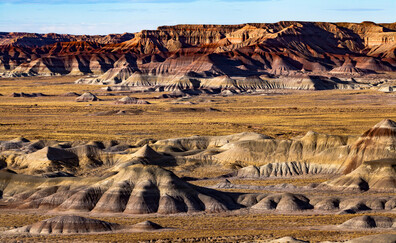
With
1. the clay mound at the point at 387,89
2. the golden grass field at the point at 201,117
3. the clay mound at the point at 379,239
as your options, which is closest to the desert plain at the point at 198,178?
the clay mound at the point at 379,239

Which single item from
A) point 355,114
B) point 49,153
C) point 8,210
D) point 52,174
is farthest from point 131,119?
point 8,210

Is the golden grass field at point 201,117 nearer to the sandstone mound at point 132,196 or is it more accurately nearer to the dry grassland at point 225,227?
the sandstone mound at point 132,196

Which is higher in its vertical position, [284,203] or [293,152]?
[293,152]

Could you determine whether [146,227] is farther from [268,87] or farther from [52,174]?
[268,87]

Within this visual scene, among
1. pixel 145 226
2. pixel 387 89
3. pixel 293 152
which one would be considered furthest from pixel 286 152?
pixel 387 89

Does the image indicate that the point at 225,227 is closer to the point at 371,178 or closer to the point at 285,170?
the point at 371,178

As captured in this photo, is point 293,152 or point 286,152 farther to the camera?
point 286,152

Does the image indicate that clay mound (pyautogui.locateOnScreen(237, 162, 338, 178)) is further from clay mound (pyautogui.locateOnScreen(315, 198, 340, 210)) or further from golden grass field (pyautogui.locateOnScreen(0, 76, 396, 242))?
clay mound (pyautogui.locateOnScreen(315, 198, 340, 210))
